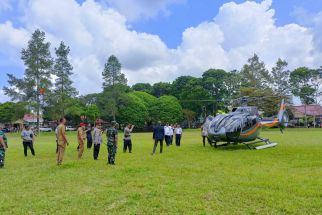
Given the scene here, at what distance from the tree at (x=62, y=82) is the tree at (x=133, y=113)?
12.2m

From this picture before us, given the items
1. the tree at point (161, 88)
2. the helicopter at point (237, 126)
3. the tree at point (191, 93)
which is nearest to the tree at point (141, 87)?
the tree at point (161, 88)

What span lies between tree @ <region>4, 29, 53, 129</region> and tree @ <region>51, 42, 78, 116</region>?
2.38 meters

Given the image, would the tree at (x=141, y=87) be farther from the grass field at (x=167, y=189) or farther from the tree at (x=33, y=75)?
the grass field at (x=167, y=189)

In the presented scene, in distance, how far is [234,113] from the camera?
18578 mm

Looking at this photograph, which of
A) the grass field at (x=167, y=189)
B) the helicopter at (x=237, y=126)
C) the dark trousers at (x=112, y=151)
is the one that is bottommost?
the grass field at (x=167, y=189)

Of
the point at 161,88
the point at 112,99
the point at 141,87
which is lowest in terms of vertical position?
the point at 112,99

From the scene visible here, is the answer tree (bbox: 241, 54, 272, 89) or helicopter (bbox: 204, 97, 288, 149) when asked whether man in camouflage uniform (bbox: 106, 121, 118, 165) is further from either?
Answer: tree (bbox: 241, 54, 272, 89)

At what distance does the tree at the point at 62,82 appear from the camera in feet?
182

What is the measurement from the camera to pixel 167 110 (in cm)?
7188

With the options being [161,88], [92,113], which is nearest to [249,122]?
[92,113]

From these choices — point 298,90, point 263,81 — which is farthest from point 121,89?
point 298,90

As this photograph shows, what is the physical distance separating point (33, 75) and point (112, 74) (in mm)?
15883

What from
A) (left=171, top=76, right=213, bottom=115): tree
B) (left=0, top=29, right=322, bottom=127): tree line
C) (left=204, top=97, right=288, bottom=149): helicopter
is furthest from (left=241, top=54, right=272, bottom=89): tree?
(left=204, top=97, right=288, bottom=149): helicopter

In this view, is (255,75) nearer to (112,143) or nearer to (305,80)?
(305,80)
